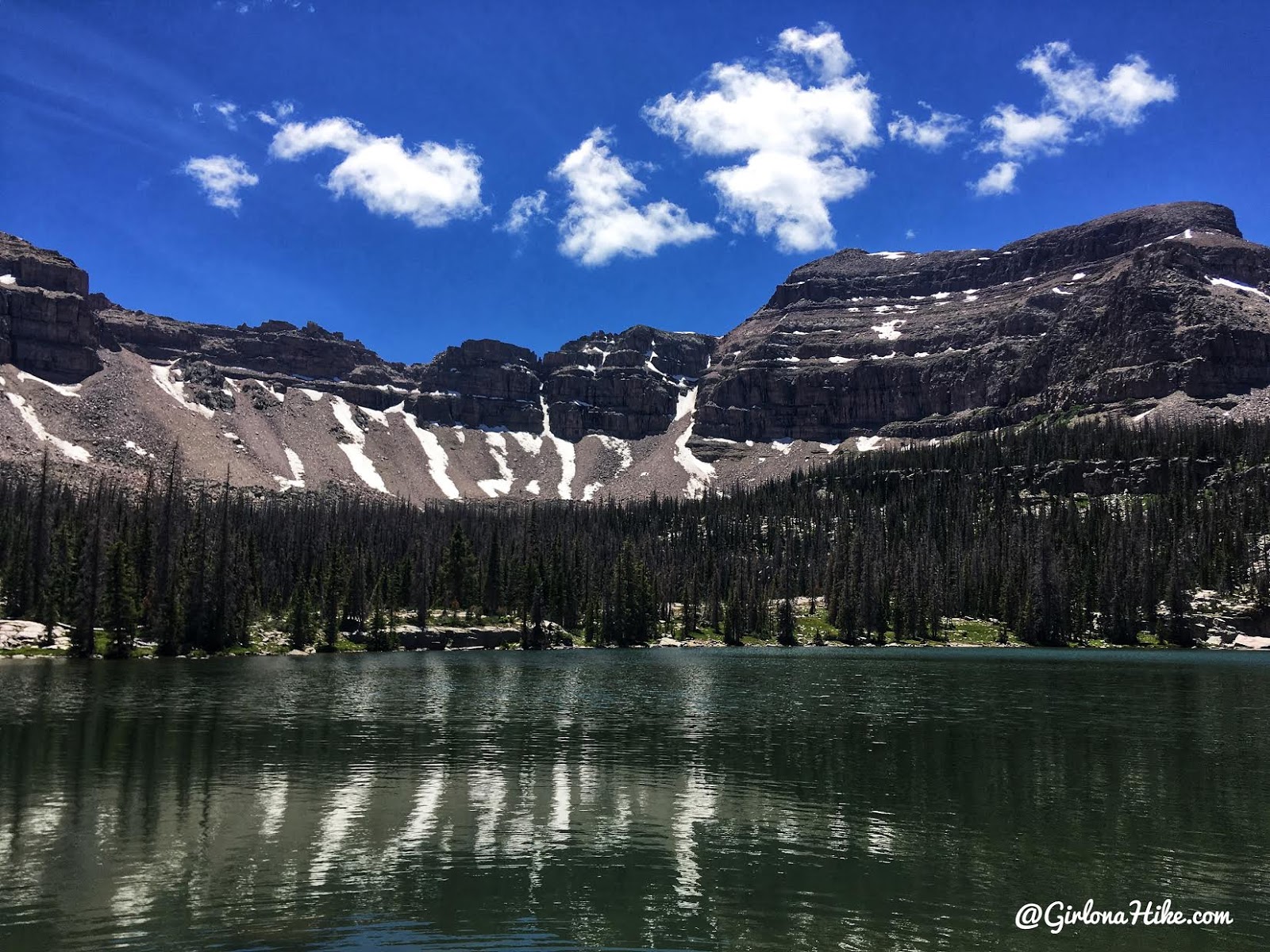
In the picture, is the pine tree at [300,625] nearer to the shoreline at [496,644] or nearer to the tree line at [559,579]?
the tree line at [559,579]

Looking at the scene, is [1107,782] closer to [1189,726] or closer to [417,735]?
[1189,726]

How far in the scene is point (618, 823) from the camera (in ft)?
91.7

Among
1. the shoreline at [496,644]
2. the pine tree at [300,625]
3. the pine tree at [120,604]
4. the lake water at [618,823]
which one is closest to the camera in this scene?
the lake water at [618,823]

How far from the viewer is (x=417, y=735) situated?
149ft

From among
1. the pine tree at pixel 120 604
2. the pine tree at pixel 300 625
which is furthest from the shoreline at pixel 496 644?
the pine tree at pixel 120 604

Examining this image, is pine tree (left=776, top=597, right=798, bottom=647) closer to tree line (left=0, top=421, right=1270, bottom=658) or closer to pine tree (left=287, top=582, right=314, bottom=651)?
tree line (left=0, top=421, right=1270, bottom=658)

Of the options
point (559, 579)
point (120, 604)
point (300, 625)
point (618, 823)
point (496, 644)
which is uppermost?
point (559, 579)

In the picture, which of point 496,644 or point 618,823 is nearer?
point 618,823

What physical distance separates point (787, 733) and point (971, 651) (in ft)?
325

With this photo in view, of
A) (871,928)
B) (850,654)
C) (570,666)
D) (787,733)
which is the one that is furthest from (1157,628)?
(871,928)

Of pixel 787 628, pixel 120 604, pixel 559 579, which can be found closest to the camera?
pixel 120 604

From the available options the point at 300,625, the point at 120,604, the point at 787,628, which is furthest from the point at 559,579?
the point at 120,604

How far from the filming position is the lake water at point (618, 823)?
1908 centimetres

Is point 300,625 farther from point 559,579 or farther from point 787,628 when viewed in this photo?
point 787,628
